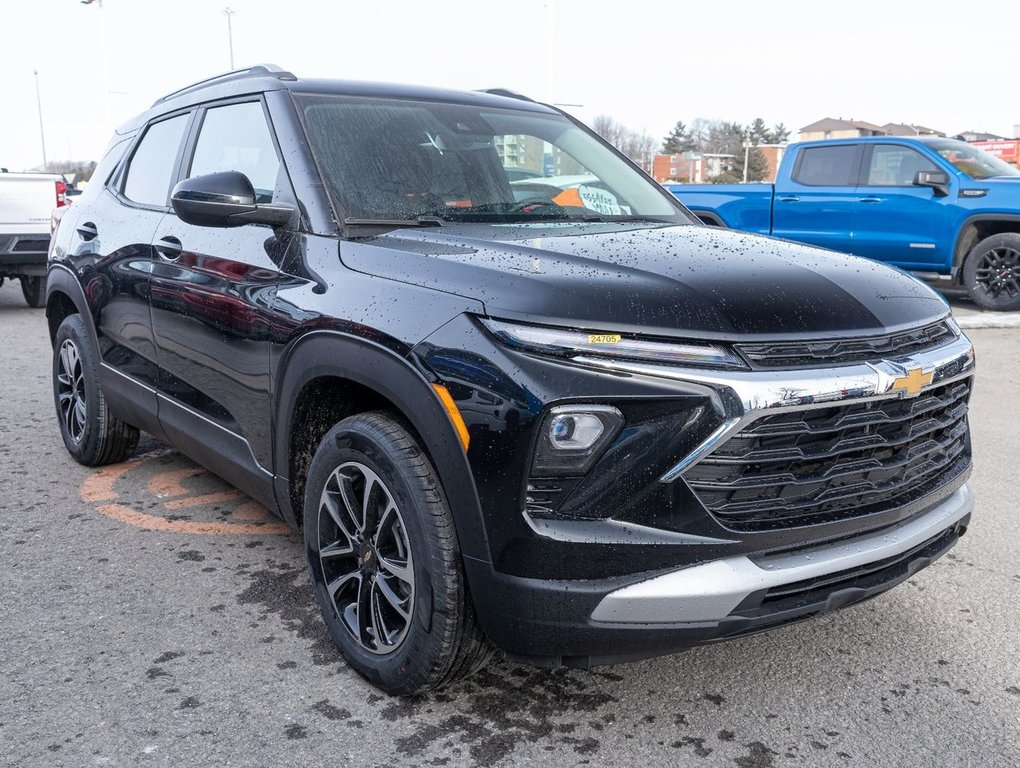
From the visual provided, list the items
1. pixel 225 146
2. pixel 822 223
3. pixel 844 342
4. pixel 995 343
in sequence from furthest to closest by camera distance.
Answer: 1. pixel 822 223
2. pixel 995 343
3. pixel 225 146
4. pixel 844 342

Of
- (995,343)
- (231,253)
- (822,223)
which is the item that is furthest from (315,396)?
(822,223)

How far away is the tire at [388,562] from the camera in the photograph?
8.03 ft

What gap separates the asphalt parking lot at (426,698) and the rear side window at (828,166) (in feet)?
26.5

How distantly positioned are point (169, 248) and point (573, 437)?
221 cm

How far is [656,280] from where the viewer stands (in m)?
2.43

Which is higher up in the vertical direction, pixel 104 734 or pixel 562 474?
pixel 562 474

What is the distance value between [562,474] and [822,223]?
995 centimetres

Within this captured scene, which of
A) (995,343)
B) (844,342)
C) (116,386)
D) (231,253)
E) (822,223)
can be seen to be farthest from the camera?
(822,223)

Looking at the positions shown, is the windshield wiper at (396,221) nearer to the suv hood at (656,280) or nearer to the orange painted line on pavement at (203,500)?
the suv hood at (656,280)

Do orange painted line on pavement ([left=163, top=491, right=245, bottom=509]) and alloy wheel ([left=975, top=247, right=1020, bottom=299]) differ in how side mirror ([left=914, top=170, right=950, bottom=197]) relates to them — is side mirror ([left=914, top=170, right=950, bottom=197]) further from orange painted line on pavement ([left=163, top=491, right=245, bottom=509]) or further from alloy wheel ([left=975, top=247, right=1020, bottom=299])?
orange painted line on pavement ([left=163, top=491, right=245, bottom=509])

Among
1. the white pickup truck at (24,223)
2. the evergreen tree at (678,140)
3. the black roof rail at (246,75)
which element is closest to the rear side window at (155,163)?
the black roof rail at (246,75)

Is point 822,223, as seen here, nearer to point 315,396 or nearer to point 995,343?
point 995,343

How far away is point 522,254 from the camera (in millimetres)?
2611

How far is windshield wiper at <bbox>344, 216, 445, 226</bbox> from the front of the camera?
303 centimetres
